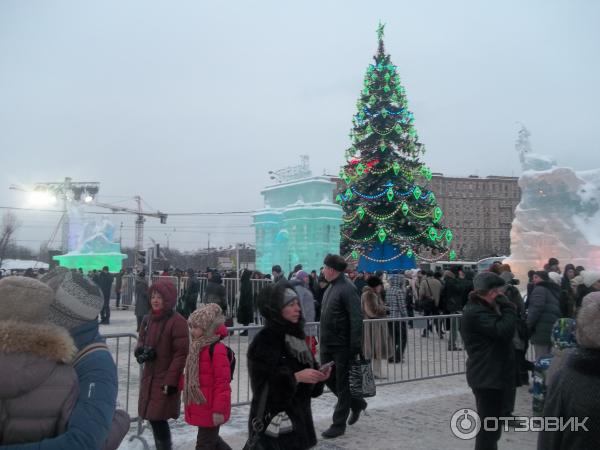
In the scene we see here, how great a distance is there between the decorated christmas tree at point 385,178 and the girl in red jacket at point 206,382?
19830 mm

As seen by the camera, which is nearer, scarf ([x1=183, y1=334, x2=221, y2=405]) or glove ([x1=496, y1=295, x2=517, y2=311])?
scarf ([x1=183, y1=334, x2=221, y2=405])

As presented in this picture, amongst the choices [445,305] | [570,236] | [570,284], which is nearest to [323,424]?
[570,284]

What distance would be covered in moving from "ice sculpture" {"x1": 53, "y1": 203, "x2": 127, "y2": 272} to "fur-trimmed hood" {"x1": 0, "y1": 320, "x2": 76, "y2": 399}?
116 ft

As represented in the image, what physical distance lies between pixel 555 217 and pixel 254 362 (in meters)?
21.4

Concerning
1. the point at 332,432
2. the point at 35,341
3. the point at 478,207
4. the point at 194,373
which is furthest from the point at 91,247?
the point at 478,207

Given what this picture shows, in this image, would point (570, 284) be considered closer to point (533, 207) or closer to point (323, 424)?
point (323, 424)

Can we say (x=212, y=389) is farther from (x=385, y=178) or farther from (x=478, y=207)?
(x=478, y=207)

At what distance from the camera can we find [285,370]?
11.4 feet

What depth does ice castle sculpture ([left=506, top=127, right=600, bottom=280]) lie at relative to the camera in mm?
21250

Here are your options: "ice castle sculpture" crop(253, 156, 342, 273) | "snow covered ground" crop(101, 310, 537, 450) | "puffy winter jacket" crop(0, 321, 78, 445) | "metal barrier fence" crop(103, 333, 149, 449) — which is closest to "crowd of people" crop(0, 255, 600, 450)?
"puffy winter jacket" crop(0, 321, 78, 445)

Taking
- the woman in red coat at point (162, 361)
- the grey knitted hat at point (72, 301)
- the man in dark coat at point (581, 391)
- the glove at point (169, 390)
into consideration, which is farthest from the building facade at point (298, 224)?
the grey knitted hat at point (72, 301)

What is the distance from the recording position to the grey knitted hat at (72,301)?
2225mm

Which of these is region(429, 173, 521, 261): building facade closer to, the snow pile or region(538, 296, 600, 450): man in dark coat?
the snow pile

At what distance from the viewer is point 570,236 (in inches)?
845
